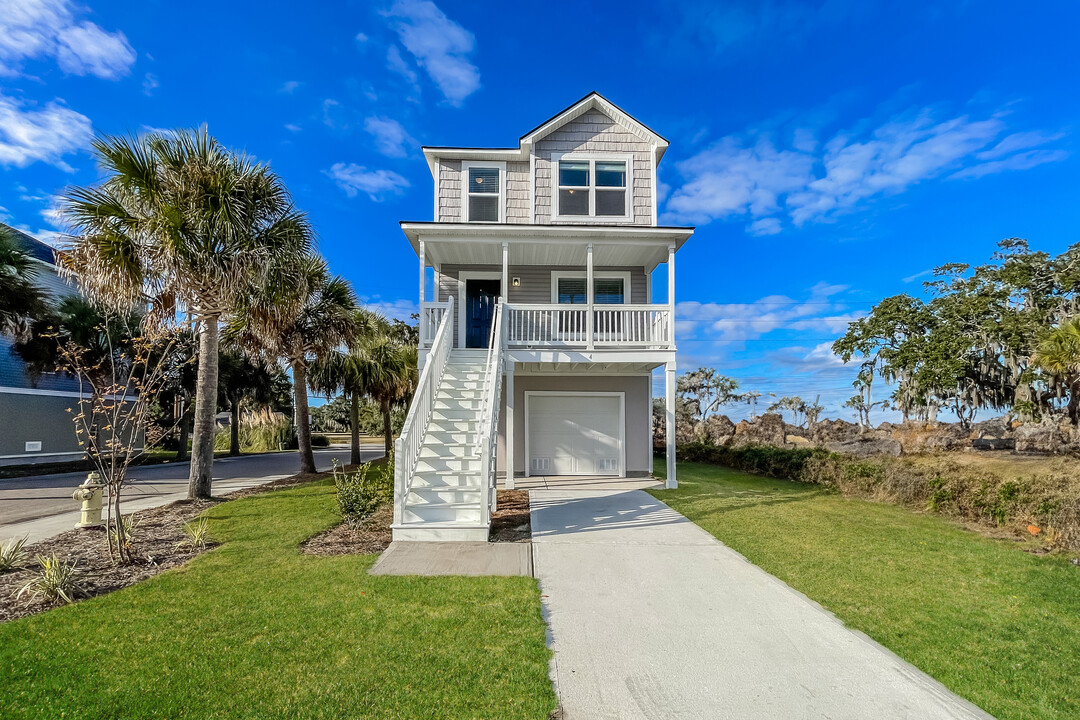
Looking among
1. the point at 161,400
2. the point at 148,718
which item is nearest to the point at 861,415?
the point at 148,718

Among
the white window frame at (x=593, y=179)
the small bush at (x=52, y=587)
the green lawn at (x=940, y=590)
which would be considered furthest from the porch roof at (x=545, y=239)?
the small bush at (x=52, y=587)

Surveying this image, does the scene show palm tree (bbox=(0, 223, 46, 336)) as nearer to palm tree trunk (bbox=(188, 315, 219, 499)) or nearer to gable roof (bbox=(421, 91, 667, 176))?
palm tree trunk (bbox=(188, 315, 219, 499))

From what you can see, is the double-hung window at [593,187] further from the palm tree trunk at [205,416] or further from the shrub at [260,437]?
the shrub at [260,437]

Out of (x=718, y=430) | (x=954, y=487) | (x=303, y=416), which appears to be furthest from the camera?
(x=718, y=430)

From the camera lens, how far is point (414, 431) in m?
7.30

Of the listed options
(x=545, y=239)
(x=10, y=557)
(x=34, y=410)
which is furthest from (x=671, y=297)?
(x=34, y=410)

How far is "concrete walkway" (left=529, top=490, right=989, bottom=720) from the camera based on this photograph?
296 cm

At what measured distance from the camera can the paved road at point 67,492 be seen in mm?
7789

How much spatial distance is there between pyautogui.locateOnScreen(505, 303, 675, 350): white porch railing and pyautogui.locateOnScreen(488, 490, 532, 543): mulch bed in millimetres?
3431

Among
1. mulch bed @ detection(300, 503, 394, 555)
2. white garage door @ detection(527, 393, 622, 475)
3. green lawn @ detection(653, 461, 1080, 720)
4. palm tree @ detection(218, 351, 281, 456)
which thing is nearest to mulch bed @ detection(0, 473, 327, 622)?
mulch bed @ detection(300, 503, 394, 555)

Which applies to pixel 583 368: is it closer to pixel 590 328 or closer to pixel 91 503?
pixel 590 328

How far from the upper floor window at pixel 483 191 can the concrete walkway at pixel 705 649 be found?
31.5 ft

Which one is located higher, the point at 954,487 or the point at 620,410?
the point at 620,410

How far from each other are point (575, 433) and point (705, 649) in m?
9.76
